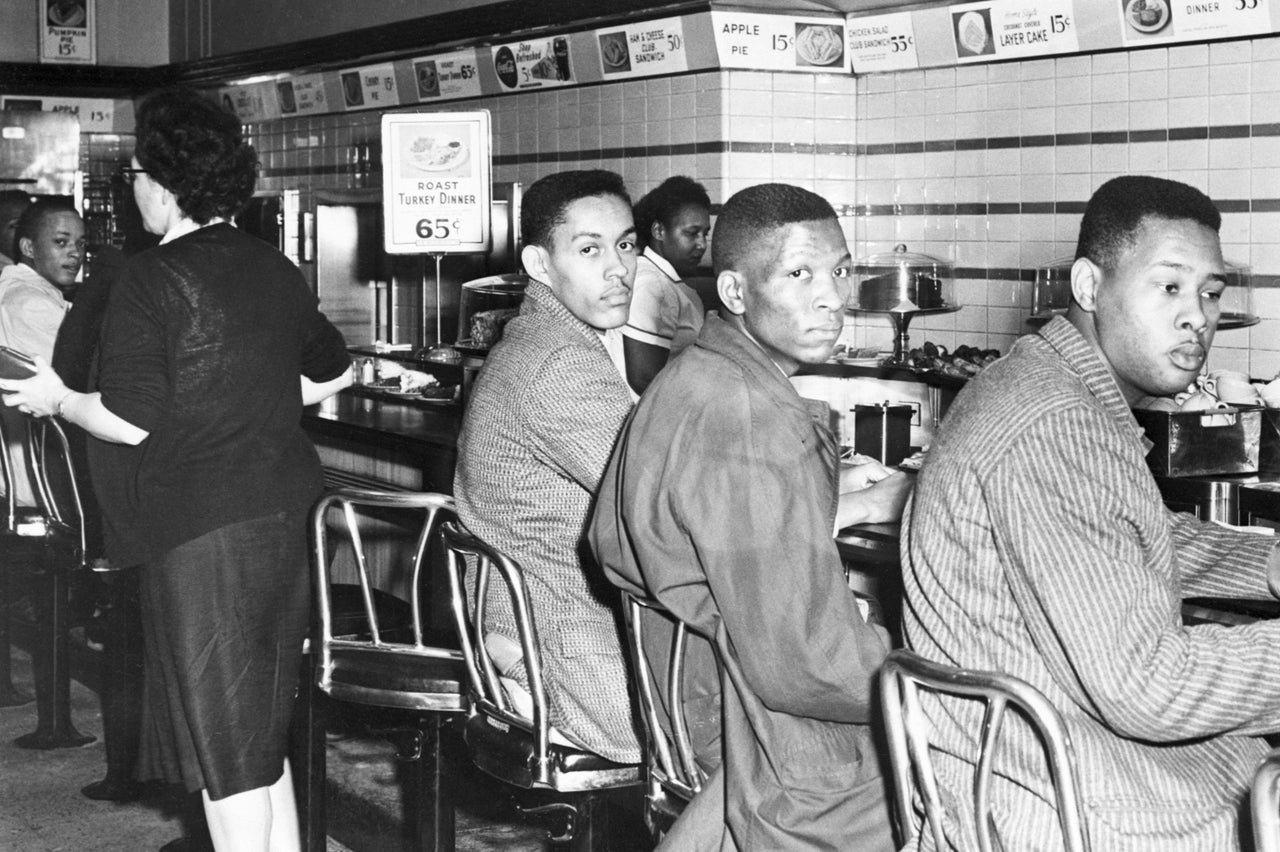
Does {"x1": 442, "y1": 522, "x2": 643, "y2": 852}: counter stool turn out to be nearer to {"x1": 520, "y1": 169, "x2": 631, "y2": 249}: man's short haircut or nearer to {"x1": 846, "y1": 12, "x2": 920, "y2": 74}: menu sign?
{"x1": 520, "y1": 169, "x2": 631, "y2": 249}: man's short haircut

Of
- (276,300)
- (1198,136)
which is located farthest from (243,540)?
(1198,136)

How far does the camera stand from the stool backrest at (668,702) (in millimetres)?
2508

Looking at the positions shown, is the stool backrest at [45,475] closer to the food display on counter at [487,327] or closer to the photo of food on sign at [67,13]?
the food display on counter at [487,327]

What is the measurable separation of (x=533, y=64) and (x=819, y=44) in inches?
64.5

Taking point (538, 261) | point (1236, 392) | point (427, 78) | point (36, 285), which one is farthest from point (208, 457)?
point (427, 78)

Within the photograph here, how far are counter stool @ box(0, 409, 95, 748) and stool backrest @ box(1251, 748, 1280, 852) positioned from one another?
4048mm

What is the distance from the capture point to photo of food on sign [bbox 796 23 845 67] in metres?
6.73

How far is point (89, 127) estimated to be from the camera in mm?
11555

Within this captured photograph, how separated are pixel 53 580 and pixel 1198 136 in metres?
4.27

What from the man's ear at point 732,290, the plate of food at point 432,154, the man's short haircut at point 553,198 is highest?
the plate of food at point 432,154

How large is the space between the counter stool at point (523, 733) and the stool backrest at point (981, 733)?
92 cm

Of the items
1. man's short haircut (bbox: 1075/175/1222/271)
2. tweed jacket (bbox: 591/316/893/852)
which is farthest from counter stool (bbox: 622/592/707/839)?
man's short haircut (bbox: 1075/175/1222/271)

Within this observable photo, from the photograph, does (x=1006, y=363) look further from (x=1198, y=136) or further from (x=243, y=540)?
(x=1198, y=136)

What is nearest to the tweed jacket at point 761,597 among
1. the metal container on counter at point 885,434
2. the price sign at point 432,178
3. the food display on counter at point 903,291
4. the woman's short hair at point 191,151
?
the woman's short hair at point 191,151
